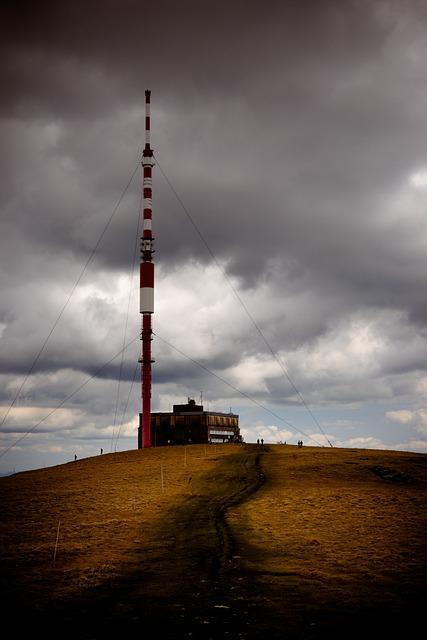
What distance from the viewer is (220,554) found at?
63.1 feet

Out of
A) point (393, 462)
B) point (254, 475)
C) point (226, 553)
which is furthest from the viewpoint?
point (393, 462)

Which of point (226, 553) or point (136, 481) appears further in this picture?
point (136, 481)

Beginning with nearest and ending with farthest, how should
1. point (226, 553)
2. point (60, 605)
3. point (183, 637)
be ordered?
point (183, 637) → point (60, 605) → point (226, 553)

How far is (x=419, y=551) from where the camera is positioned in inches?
787

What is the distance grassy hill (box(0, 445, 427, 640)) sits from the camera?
1311 centimetres

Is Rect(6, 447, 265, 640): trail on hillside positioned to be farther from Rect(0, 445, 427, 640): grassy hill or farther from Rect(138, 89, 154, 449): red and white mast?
Rect(138, 89, 154, 449): red and white mast

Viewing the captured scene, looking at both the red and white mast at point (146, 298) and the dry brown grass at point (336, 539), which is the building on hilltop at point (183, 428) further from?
the dry brown grass at point (336, 539)

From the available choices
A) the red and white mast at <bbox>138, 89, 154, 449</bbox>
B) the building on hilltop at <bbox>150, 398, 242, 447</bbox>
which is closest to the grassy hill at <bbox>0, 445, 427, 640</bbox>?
the red and white mast at <bbox>138, 89, 154, 449</bbox>

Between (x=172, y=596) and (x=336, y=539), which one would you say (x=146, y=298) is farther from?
(x=172, y=596)

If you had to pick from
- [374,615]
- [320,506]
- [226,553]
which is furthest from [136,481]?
[374,615]

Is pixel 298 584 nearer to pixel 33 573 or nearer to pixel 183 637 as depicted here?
pixel 183 637

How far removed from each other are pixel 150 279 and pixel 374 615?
169 ft

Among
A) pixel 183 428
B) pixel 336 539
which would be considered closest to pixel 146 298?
pixel 183 428

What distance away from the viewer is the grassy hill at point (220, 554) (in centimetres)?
1311
